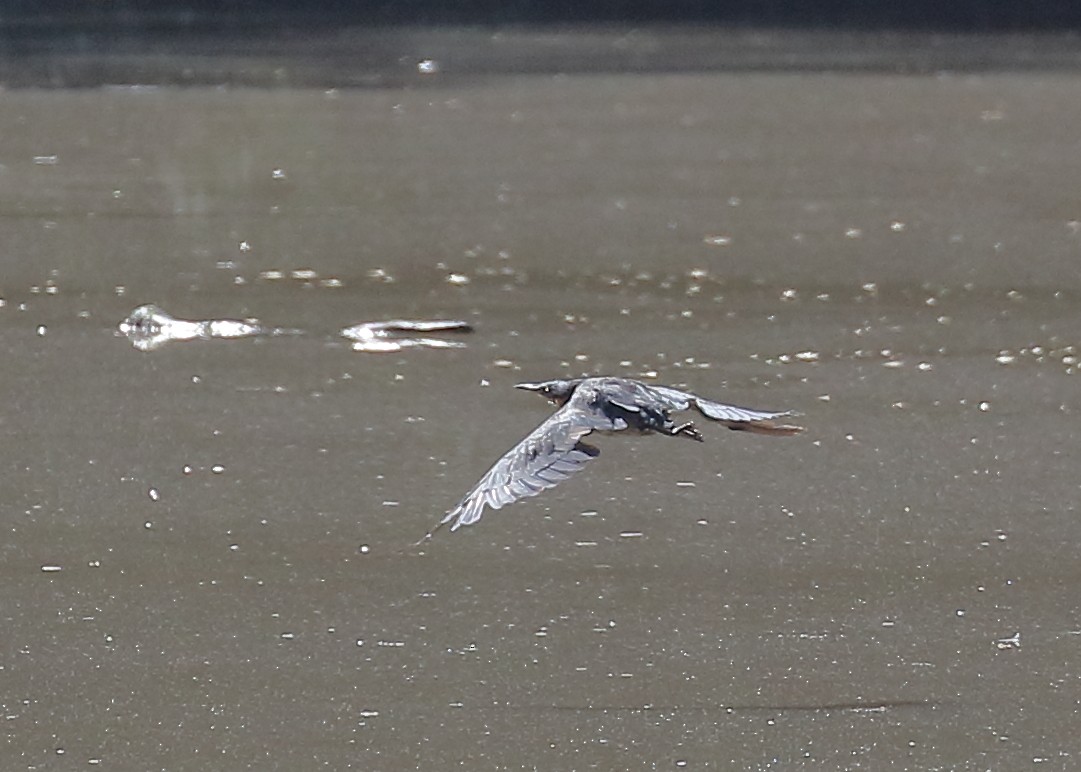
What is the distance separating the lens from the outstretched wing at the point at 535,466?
9.29 feet

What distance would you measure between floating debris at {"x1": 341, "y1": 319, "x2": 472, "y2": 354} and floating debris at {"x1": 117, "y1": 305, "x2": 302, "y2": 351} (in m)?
0.18

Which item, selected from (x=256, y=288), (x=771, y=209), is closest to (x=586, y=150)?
(x=771, y=209)

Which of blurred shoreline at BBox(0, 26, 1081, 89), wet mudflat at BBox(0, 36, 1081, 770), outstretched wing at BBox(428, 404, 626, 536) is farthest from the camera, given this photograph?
blurred shoreline at BBox(0, 26, 1081, 89)

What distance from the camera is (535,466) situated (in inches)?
115

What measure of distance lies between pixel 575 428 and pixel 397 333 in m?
2.11

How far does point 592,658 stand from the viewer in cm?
329

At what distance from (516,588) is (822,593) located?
1.84 ft

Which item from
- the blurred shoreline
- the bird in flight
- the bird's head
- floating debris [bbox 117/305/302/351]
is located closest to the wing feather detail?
the bird in flight

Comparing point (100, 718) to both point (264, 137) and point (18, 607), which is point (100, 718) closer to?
point (18, 607)

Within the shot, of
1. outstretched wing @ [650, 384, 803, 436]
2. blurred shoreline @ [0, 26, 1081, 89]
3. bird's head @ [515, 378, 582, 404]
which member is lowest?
blurred shoreline @ [0, 26, 1081, 89]

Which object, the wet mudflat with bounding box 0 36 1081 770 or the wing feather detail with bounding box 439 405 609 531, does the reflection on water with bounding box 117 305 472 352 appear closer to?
the wet mudflat with bounding box 0 36 1081 770

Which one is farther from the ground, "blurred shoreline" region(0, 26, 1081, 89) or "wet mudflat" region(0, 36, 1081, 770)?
"blurred shoreline" region(0, 26, 1081, 89)

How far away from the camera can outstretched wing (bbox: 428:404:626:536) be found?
283 centimetres

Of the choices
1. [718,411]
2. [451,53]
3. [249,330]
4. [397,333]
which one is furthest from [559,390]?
[451,53]
